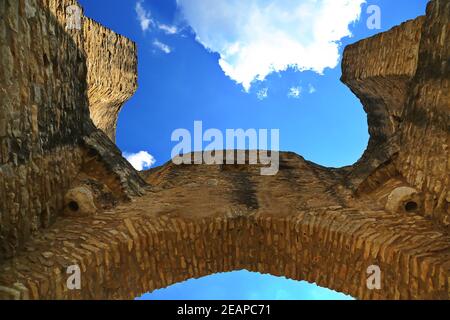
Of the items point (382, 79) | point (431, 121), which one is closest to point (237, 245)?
point (431, 121)

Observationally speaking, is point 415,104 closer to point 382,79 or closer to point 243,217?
point 382,79

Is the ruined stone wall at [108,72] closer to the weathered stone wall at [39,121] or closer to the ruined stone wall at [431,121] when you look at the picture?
the weathered stone wall at [39,121]

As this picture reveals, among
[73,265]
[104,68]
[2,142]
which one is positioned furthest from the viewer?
[104,68]

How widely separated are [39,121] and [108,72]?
3.72 meters

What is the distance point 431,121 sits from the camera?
192 inches

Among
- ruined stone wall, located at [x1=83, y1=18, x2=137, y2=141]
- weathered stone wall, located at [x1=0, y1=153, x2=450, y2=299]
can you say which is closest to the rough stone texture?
weathered stone wall, located at [x1=0, y1=153, x2=450, y2=299]

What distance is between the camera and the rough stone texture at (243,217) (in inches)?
159

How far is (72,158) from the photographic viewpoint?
5418 millimetres

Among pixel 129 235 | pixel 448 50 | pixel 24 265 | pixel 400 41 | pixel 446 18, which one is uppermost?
pixel 400 41

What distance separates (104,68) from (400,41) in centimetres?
447

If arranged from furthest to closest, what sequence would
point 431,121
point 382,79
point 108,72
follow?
point 108,72
point 382,79
point 431,121

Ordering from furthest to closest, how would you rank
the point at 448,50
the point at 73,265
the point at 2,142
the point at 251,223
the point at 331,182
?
the point at 331,182 → the point at 251,223 → the point at 448,50 → the point at 73,265 → the point at 2,142
